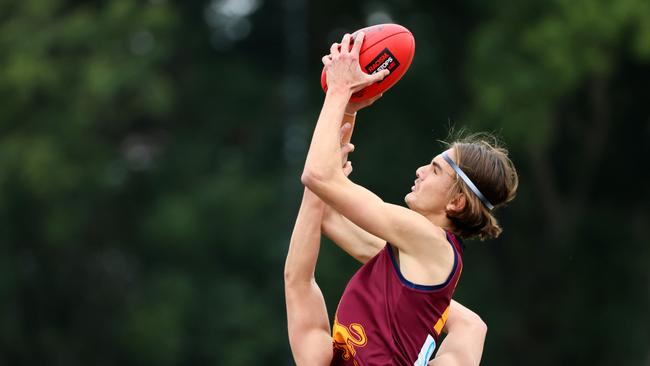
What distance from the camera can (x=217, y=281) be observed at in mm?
20281

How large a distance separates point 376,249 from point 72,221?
52.3 ft

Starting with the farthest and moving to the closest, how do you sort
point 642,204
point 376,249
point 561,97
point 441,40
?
point 441,40 < point 642,204 < point 561,97 < point 376,249

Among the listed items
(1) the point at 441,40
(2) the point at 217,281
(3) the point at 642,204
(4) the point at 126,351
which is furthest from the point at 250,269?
(3) the point at 642,204

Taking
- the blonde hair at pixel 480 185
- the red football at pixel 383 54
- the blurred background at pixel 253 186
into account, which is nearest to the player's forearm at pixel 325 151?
the red football at pixel 383 54

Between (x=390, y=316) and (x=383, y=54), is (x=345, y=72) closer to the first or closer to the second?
(x=383, y=54)

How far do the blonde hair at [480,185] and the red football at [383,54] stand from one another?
36 cm

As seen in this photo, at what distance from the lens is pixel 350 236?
4992mm

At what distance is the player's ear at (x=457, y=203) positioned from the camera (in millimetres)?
4461

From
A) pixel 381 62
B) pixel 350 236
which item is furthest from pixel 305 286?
pixel 381 62

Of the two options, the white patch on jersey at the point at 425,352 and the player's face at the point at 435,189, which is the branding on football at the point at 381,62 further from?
the white patch on jersey at the point at 425,352

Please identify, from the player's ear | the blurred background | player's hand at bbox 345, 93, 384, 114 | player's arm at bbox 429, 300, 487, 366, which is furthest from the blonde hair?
the blurred background

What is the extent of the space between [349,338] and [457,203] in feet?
2.06

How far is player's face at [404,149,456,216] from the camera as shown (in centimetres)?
447

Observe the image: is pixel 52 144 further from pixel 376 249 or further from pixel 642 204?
pixel 376 249
